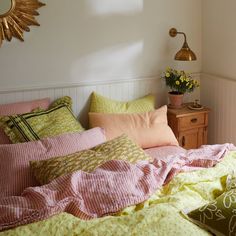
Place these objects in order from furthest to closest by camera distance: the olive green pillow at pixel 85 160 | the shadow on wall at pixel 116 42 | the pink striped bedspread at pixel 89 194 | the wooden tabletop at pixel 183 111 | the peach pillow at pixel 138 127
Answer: the wooden tabletop at pixel 183 111, the shadow on wall at pixel 116 42, the peach pillow at pixel 138 127, the olive green pillow at pixel 85 160, the pink striped bedspread at pixel 89 194

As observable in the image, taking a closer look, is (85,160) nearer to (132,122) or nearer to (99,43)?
(132,122)

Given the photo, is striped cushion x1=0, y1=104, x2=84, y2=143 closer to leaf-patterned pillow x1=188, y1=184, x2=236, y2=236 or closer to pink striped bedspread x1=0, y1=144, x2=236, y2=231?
pink striped bedspread x1=0, y1=144, x2=236, y2=231

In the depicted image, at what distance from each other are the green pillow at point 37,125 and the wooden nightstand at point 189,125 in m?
0.93

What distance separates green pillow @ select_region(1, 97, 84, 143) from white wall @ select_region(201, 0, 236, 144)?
141 cm

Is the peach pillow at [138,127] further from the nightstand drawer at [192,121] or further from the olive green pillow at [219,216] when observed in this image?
the olive green pillow at [219,216]

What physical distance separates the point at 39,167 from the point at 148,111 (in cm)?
128

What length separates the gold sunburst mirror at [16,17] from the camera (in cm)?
259

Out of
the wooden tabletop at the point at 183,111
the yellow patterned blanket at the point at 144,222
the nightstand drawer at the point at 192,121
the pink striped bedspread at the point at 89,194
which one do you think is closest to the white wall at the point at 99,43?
the wooden tabletop at the point at 183,111

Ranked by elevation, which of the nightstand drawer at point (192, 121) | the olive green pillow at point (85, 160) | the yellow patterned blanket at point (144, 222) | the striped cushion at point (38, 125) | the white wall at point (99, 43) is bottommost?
the yellow patterned blanket at point (144, 222)

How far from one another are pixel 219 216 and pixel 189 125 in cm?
169

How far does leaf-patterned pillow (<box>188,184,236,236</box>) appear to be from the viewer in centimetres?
147

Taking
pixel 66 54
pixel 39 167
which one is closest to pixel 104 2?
pixel 66 54

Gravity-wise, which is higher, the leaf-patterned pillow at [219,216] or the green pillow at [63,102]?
the green pillow at [63,102]

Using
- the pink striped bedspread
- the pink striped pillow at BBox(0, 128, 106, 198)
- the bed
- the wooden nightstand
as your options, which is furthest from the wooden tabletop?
the pink striped bedspread
